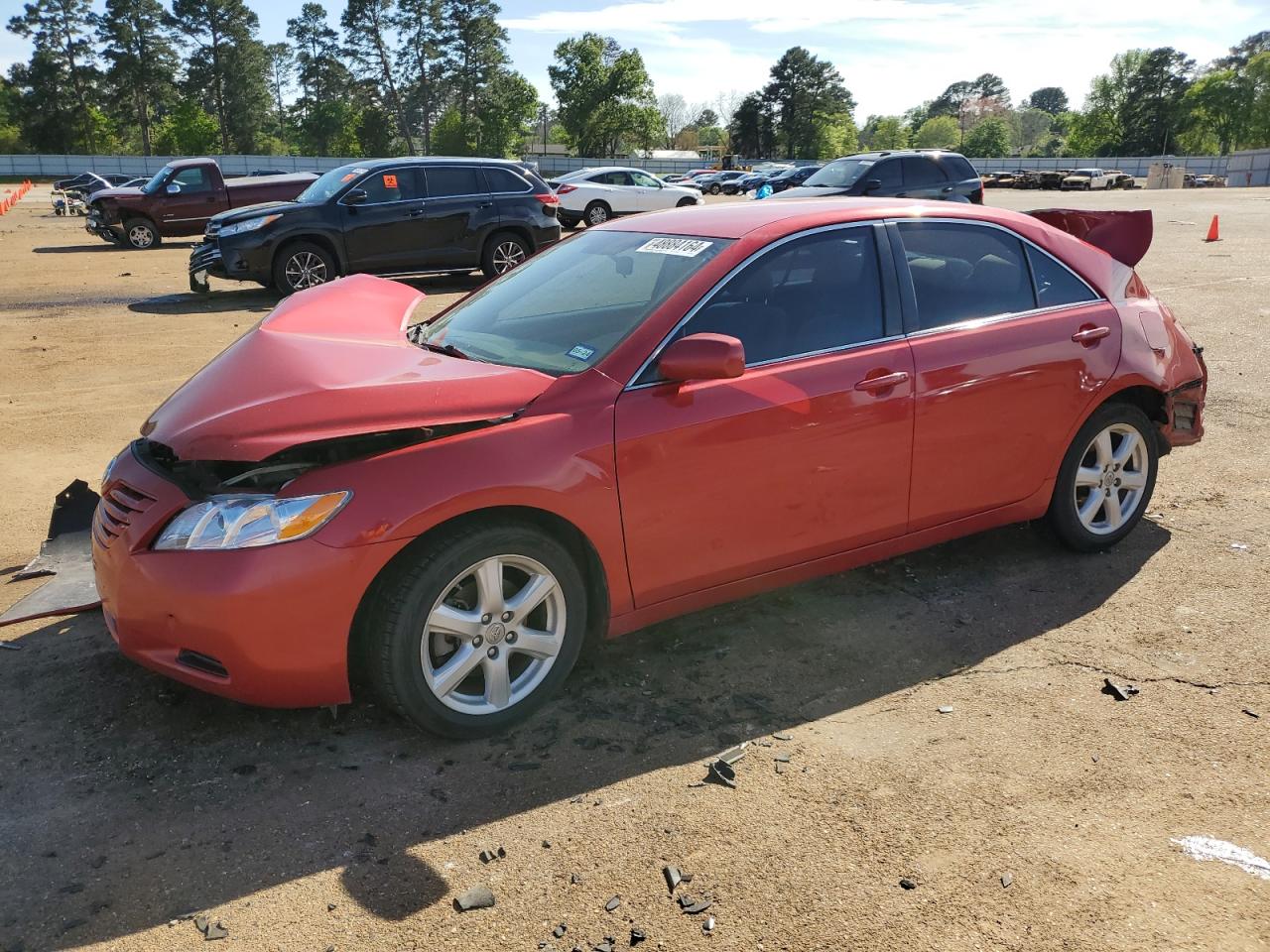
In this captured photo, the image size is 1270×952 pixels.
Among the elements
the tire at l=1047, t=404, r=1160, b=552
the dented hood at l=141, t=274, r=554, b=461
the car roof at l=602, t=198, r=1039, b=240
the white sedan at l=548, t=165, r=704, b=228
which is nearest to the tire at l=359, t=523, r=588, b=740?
the dented hood at l=141, t=274, r=554, b=461

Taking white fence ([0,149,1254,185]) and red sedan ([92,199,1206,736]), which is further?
white fence ([0,149,1254,185])

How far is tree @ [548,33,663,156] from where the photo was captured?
102250 mm

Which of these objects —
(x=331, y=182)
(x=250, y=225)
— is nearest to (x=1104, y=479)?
(x=250, y=225)

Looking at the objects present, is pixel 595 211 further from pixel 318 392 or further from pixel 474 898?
pixel 474 898

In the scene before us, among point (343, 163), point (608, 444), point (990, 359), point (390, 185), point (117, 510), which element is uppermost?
point (343, 163)

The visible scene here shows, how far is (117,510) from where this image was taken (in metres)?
3.32

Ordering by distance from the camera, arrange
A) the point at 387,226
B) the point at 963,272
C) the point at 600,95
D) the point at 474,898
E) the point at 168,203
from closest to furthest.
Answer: the point at 474,898, the point at 963,272, the point at 387,226, the point at 168,203, the point at 600,95

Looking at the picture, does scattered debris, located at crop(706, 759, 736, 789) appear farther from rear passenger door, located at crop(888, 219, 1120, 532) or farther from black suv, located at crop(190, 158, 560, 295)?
black suv, located at crop(190, 158, 560, 295)

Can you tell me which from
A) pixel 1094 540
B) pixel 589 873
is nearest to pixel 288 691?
pixel 589 873

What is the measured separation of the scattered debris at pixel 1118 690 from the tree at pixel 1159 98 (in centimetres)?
12894

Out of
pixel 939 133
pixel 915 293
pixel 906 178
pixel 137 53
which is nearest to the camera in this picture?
pixel 915 293

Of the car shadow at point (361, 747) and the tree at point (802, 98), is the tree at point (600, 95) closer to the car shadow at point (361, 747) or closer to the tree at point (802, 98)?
the tree at point (802, 98)

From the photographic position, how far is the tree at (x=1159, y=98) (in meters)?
115

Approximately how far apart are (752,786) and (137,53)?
103 meters
